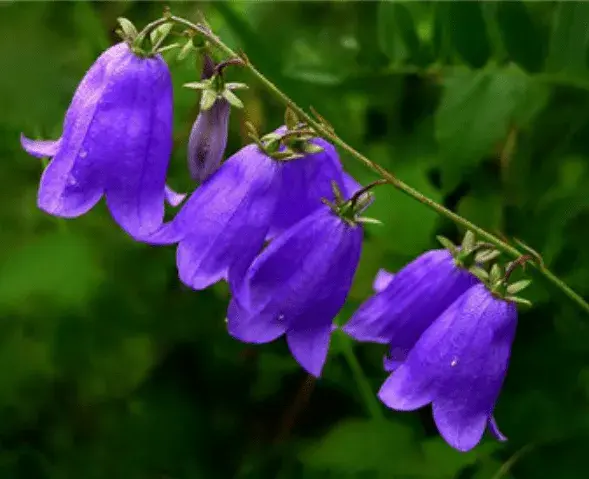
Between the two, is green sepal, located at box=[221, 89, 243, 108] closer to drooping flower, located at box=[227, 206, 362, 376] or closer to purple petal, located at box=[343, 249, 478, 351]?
drooping flower, located at box=[227, 206, 362, 376]

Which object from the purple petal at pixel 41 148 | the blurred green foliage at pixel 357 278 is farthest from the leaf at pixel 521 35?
the purple petal at pixel 41 148

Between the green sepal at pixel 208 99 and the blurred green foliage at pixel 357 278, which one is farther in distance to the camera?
the blurred green foliage at pixel 357 278

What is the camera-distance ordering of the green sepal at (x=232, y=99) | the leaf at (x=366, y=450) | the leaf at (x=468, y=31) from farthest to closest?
the leaf at (x=468, y=31) → the leaf at (x=366, y=450) → the green sepal at (x=232, y=99)

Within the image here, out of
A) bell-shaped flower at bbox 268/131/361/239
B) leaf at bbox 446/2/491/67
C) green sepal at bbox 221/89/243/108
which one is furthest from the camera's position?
leaf at bbox 446/2/491/67

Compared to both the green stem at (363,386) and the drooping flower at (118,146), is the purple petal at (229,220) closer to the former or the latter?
the drooping flower at (118,146)

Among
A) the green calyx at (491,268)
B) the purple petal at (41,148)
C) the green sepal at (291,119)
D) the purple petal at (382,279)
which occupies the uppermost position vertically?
the green sepal at (291,119)

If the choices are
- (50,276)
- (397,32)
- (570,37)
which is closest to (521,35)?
(570,37)

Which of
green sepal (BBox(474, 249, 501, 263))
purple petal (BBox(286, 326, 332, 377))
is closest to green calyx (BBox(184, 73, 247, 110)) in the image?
purple petal (BBox(286, 326, 332, 377))

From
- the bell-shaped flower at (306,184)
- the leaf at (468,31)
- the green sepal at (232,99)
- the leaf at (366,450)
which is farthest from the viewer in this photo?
the leaf at (468,31)
